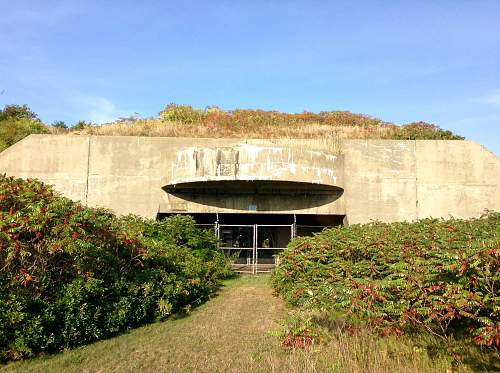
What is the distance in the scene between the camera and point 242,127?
2166 centimetres

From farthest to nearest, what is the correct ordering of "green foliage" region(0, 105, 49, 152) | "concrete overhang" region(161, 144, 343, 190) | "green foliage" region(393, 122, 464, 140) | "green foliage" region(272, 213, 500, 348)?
1. "green foliage" region(0, 105, 49, 152)
2. "green foliage" region(393, 122, 464, 140)
3. "concrete overhang" region(161, 144, 343, 190)
4. "green foliage" region(272, 213, 500, 348)

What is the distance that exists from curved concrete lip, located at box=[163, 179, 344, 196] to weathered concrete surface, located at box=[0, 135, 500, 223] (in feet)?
0.66

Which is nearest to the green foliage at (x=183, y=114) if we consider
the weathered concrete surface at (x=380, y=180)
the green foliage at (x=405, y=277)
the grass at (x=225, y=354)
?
the weathered concrete surface at (x=380, y=180)

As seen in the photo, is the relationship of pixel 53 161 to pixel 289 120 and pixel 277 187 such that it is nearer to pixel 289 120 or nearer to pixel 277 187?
pixel 277 187

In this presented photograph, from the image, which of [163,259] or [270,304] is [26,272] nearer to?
[163,259]

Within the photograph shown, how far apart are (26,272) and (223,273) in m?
7.75

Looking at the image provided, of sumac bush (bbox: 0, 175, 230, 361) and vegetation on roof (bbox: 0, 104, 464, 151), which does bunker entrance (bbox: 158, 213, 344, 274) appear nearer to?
vegetation on roof (bbox: 0, 104, 464, 151)

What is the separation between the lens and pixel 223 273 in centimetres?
1407

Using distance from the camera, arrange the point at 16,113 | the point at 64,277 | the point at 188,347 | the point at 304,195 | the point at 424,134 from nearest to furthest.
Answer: the point at 188,347 → the point at 64,277 → the point at 304,195 → the point at 424,134 → the point at 16,113

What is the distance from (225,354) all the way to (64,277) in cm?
297

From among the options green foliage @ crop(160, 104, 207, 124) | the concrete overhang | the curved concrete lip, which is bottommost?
the curved concrete lip

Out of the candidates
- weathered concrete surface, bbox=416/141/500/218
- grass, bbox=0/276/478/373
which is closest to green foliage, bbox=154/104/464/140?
weathered concrete surface, bbox=416/141/500/218

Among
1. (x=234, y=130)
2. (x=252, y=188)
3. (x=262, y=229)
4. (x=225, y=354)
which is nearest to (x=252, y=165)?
(x=252, y=188)

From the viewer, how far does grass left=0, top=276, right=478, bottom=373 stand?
5691 millimetres
